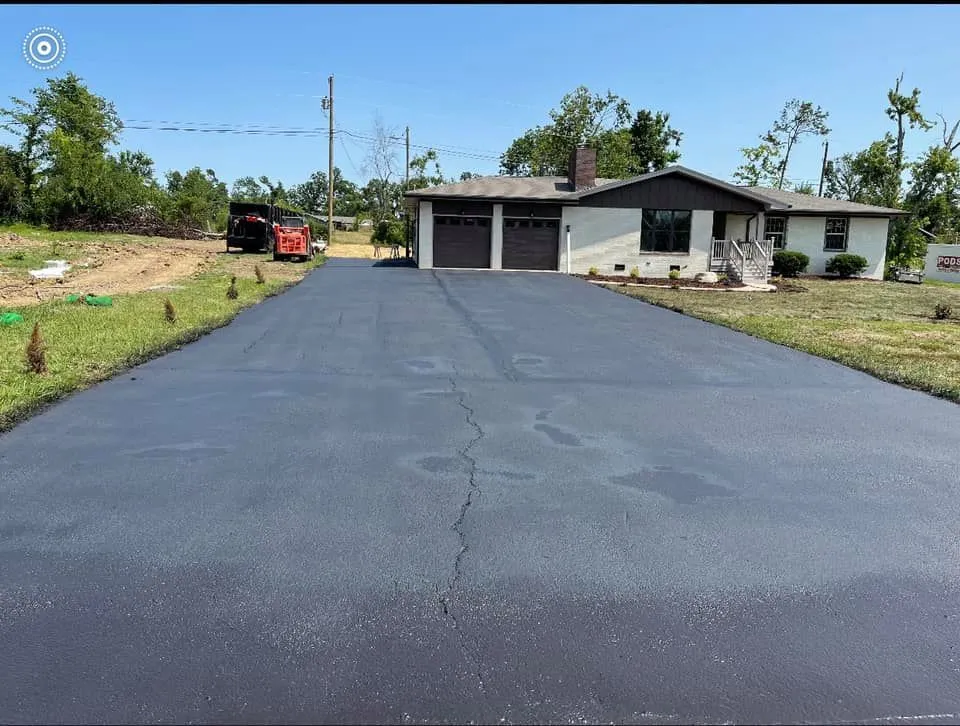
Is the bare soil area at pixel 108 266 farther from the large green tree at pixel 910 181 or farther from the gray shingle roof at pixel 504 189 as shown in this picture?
the large green tree at pixel 910 181

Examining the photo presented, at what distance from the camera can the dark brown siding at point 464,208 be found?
26484mm

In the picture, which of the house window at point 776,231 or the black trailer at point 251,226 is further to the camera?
the black trailer at point 251,226

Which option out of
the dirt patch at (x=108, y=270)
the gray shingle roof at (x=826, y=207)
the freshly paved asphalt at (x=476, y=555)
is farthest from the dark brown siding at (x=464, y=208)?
the freshly paved asphalt at (x=476, y=555)

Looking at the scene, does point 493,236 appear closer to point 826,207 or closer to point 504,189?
point 504,189

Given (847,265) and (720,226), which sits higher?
(720,226)

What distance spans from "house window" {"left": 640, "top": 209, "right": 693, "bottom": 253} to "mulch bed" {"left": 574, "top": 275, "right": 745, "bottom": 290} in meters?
1.46

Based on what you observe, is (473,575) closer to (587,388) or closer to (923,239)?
(587,388)

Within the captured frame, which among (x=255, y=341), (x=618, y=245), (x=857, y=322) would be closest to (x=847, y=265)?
(x=618, y=245)

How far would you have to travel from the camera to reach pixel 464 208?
26609 millimetres

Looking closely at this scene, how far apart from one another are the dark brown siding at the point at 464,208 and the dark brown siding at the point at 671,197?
368 cm

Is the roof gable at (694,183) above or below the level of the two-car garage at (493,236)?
above

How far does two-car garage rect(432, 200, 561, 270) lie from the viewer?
2666 cm

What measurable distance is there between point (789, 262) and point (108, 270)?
24322 mm

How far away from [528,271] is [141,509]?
23.6 meters
